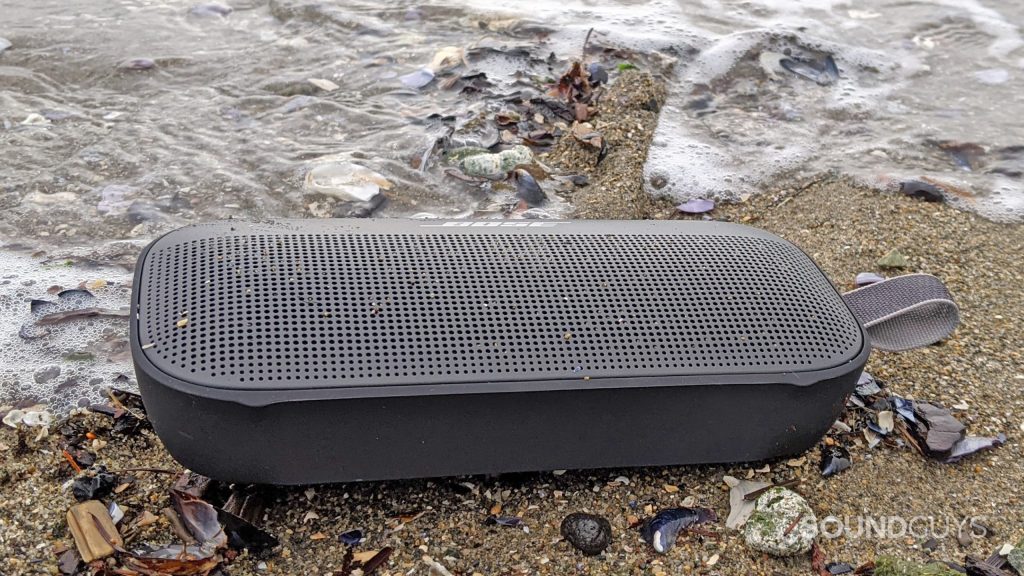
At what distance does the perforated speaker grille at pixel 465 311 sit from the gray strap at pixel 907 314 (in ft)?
1.16

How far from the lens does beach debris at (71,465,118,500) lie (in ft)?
6.76

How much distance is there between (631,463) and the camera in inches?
82.1

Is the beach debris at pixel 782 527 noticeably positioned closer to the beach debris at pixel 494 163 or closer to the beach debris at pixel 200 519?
the beach debris at pixel 200 519

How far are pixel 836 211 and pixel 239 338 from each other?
2.84 meters

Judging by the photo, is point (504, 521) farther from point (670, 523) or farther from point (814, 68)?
point (814, 68)

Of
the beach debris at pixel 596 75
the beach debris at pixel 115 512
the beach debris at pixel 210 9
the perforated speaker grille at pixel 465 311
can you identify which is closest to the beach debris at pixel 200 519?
the beach debris at pixel 115 512

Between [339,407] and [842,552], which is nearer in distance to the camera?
[339,407]

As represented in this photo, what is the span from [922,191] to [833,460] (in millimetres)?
2020

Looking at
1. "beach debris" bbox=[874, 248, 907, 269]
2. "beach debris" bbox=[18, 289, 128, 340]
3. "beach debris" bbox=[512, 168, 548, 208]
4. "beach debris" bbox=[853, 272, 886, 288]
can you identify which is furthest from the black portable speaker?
"beach debris" bbox=[512, 168, 548, 208]

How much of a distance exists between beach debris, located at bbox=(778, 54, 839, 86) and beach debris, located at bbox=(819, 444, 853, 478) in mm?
3328

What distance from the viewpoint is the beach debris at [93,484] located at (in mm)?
2061

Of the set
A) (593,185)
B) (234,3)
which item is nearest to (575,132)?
(593,185)

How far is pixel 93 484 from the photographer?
6.84 feet

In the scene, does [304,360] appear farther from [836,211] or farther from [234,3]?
[234,3]
